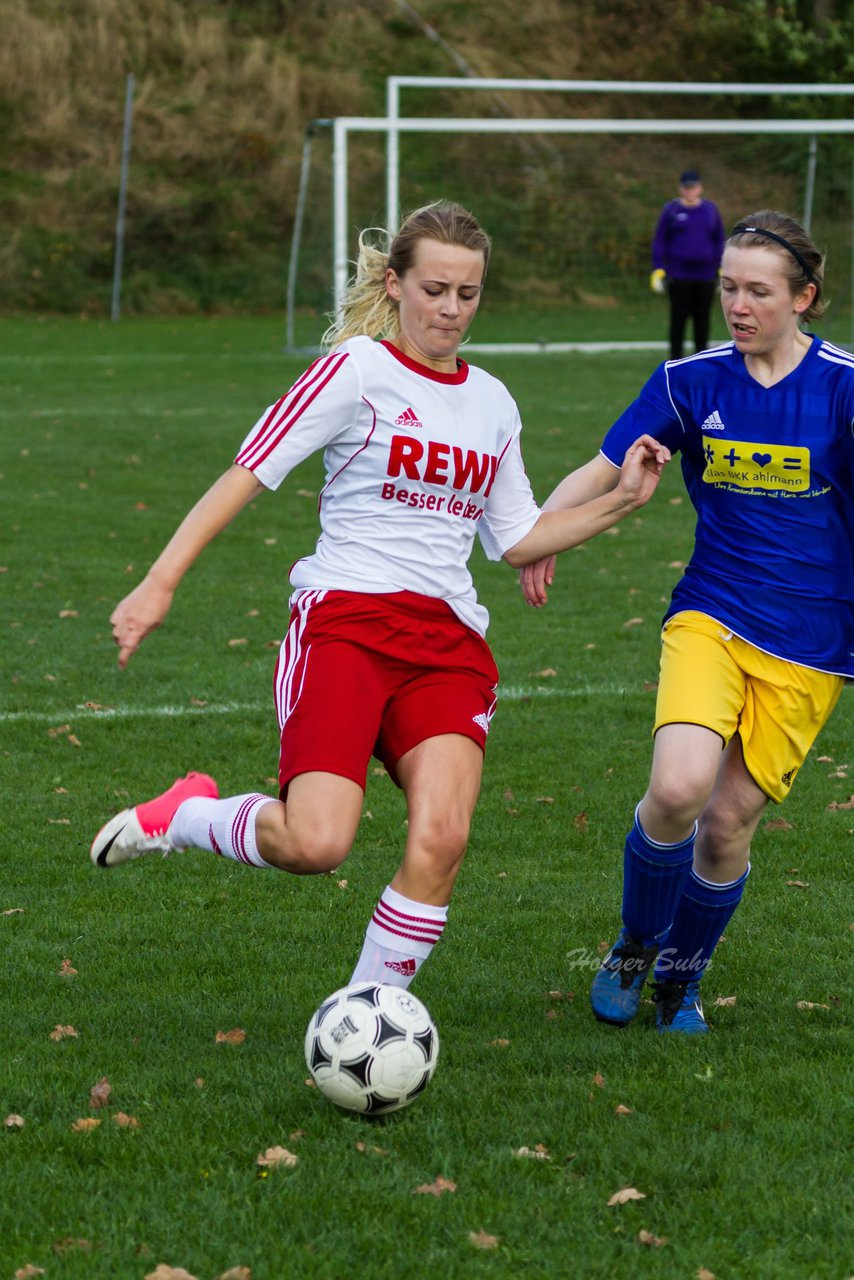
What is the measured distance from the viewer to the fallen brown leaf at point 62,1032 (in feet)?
14.4

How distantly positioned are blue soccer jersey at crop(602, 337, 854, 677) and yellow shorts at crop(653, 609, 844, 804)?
40 millimetres

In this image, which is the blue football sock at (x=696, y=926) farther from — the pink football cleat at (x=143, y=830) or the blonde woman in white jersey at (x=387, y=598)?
the pink football cleat at (x=143, y=830)

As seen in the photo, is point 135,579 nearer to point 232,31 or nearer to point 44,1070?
point 44,1070

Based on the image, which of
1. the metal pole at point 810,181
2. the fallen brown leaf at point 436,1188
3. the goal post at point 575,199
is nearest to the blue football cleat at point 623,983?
the fallen brown leaf at point 436,1188

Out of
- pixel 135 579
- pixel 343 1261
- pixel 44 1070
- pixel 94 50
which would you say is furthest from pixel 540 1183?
pixel 94 50

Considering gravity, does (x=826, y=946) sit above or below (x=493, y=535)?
below

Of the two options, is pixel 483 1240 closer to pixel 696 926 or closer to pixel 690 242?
pixel 696 926

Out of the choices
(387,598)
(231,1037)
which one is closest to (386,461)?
(387,598)

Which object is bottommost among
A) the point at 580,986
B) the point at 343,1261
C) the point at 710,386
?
the point at 580,986

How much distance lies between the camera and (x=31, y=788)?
6715mm

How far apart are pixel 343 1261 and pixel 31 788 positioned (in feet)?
12.5

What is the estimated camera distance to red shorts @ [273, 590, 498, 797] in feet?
13.4

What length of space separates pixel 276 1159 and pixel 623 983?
4.30ft

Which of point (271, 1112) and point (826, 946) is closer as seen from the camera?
point (271, 1112)
